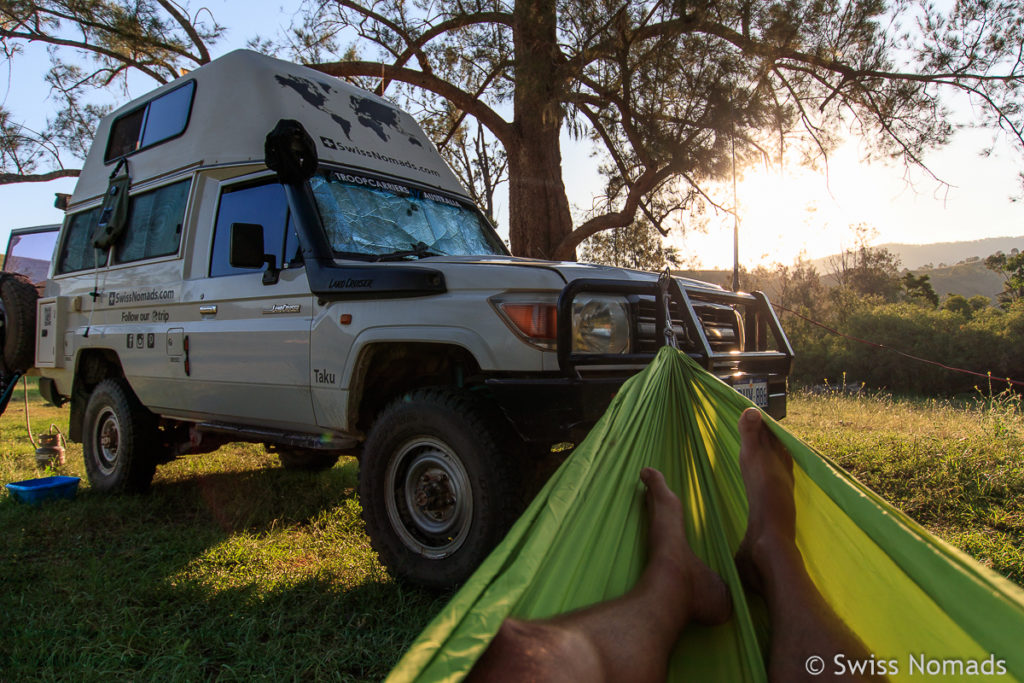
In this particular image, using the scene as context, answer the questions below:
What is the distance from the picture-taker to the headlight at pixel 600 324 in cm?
280

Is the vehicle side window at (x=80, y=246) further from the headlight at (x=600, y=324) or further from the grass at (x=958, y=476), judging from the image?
the grass at (x=958, y=476)

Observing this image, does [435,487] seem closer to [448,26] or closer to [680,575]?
[680,575]

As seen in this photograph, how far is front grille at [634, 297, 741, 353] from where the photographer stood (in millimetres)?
2977

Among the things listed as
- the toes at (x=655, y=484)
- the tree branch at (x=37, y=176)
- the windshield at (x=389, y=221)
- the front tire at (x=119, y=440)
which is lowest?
the front tire at (x=119, y=440)

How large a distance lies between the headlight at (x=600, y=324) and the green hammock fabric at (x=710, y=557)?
60cm

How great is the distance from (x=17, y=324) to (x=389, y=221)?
4.04 m

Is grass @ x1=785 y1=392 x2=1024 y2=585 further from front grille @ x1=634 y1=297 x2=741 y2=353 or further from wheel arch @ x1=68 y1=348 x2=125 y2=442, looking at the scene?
wheel arch @ x1=68 y1=348 x2=125 y2=442

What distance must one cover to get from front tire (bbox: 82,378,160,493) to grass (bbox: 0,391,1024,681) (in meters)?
0.16

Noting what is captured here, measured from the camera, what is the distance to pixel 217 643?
259 centimetres

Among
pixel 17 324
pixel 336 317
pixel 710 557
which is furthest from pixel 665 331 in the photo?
pixel 17 324

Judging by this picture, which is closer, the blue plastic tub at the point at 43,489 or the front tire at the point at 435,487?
the front tire at the point at 435,487

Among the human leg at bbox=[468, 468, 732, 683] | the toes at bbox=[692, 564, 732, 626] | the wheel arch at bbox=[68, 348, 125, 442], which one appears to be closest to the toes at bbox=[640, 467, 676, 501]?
the human leg at bbox=[468, 468, 732, 683]

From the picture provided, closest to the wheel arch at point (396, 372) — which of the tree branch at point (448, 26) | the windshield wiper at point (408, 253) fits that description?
the windshield wiper at point (408, 253)

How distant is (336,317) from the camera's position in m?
3.40
